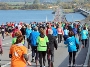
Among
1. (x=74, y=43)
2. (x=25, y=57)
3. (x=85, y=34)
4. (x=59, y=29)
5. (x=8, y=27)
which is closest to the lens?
(x=25, y=57)

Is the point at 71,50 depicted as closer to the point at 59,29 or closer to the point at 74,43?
the point at 74,43

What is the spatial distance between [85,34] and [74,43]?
829 cm

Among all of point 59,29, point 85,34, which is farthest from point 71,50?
point 59,29

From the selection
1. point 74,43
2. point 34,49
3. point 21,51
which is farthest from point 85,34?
point 21,51

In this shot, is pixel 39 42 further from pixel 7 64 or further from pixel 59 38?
pixel 59 38

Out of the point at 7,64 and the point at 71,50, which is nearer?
the point at 71,50

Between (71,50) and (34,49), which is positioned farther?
(34,49)

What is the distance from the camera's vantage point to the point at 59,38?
27.5 m

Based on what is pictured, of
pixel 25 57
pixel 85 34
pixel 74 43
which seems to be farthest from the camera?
pixel 85 34

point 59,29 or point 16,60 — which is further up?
point 16,60

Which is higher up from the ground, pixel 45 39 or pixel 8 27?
pixel 45 39

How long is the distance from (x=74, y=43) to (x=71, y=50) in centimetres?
28

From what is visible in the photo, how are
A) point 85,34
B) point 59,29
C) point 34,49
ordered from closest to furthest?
point 34,49
point 85,34
point 59,29

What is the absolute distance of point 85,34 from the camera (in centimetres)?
2238
